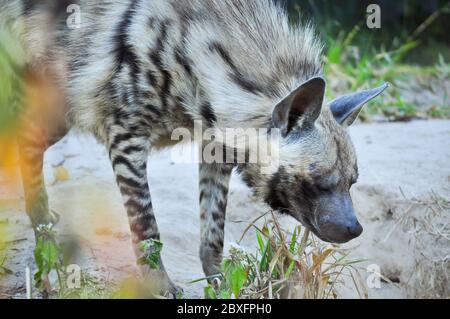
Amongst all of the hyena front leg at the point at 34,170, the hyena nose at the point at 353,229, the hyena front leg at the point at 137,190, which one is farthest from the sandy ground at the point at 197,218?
the hyena nose at the point at 353,229

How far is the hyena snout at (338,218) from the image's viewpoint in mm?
3285

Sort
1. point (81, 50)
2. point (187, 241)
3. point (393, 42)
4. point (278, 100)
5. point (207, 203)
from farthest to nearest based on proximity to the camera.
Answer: point (393, 42), point (187, 241), point (207, 203), point (81, 50), point (278, 100)

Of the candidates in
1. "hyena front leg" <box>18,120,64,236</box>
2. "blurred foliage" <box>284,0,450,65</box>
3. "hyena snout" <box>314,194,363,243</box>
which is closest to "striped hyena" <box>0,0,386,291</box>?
"hyena snout" <box>314,194,363,243</box>

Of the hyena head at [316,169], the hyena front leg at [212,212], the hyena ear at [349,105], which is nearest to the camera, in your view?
the hyena head at [316,169]

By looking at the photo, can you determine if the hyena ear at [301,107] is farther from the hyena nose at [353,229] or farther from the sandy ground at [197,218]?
the sandy ground at [197,218]

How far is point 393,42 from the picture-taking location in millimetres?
7512

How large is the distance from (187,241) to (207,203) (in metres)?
0.38

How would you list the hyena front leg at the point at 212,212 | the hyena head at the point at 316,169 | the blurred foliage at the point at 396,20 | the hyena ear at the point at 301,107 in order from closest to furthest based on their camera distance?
the hyena ear at the point at 301,107 < the hyena head at the point at 316,169 < the hyena front leg at the point at 212,212 < the blurred foliage at the point at 396,20

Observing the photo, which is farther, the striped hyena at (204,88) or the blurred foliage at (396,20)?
the blurred foliage at (396,20)

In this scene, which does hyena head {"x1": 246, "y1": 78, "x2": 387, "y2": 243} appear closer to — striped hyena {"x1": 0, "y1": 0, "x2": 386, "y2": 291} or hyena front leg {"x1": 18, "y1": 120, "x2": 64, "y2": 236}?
striped hyena {"x1": 0, "y1": 0, "x2": 386, "y2": 291}

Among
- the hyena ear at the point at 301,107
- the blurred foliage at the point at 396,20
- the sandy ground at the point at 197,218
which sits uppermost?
the blurred foliage at the point at 396,20

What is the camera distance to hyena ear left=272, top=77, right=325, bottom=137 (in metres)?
3.07

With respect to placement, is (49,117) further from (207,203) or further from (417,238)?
(417,238)
